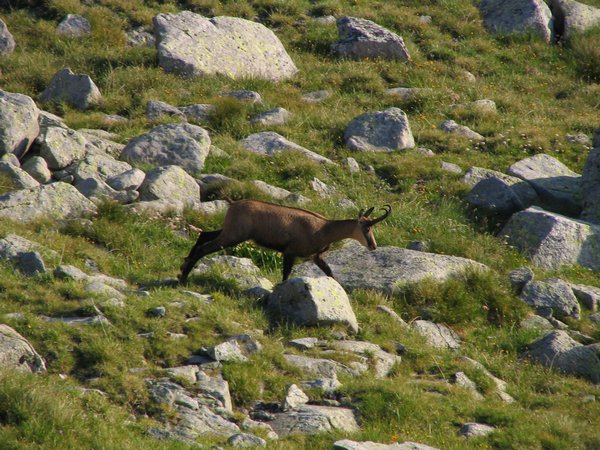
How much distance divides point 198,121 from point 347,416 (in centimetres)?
1036

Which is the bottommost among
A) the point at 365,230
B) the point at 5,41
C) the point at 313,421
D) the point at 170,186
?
the point at 5,41

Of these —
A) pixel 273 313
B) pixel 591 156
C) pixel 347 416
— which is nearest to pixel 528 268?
pixel 591 156

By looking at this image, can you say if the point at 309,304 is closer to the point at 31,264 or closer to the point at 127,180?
the point at 31,264

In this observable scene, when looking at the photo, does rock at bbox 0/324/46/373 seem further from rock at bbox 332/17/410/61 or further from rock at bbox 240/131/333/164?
rock at bbox 332/17/410/61

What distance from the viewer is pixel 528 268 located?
14719mm

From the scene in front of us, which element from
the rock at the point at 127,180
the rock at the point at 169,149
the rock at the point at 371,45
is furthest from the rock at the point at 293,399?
the rock at the point at 371,45

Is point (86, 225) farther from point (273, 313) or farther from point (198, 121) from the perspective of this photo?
point (198, 121)

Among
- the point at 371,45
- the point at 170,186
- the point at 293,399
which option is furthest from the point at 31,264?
the point at 371,45

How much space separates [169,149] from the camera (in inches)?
643

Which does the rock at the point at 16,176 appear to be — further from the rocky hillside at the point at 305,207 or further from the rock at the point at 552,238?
the rock at the point at 552,238

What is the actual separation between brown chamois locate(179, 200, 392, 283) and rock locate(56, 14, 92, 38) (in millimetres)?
11226

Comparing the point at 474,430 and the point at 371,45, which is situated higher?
the point at 474,430

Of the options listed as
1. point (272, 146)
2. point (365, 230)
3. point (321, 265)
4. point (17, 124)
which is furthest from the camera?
point (272, 146)

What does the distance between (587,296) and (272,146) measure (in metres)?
6.48
